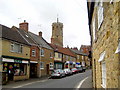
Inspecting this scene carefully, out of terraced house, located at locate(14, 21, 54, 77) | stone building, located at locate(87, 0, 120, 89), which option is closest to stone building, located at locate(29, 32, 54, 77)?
terraced house, located at locate(14, 21, 54, 77)

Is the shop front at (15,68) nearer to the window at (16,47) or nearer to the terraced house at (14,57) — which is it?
the terraced house at (14,57)

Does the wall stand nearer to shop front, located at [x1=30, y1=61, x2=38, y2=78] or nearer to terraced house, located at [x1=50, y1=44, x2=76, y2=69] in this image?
shop front, located at [x1=30, y1=61, x2=38, y2=78]

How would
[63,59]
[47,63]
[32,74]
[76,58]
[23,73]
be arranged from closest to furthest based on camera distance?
1. [23,73]
2. [32,74]
3. [47,63]
4. [63,59]
5. [76,58]

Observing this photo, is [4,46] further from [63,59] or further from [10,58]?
[63,59]

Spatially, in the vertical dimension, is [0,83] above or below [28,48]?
below

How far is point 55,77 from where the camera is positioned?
3088 cm

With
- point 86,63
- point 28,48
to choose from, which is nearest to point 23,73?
point 28,48

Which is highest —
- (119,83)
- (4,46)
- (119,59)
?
(4,46)

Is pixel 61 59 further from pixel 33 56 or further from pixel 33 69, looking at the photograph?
pixel 33 56

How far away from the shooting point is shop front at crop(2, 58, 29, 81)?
79.3ft

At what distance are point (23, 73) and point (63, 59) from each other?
22.4 metres

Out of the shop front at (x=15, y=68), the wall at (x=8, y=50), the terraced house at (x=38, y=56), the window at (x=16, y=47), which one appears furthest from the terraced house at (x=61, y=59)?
the window at (x=16, y=47)

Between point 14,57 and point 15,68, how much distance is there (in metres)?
1.84

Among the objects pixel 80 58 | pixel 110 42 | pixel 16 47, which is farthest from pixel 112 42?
pixel 80 58
